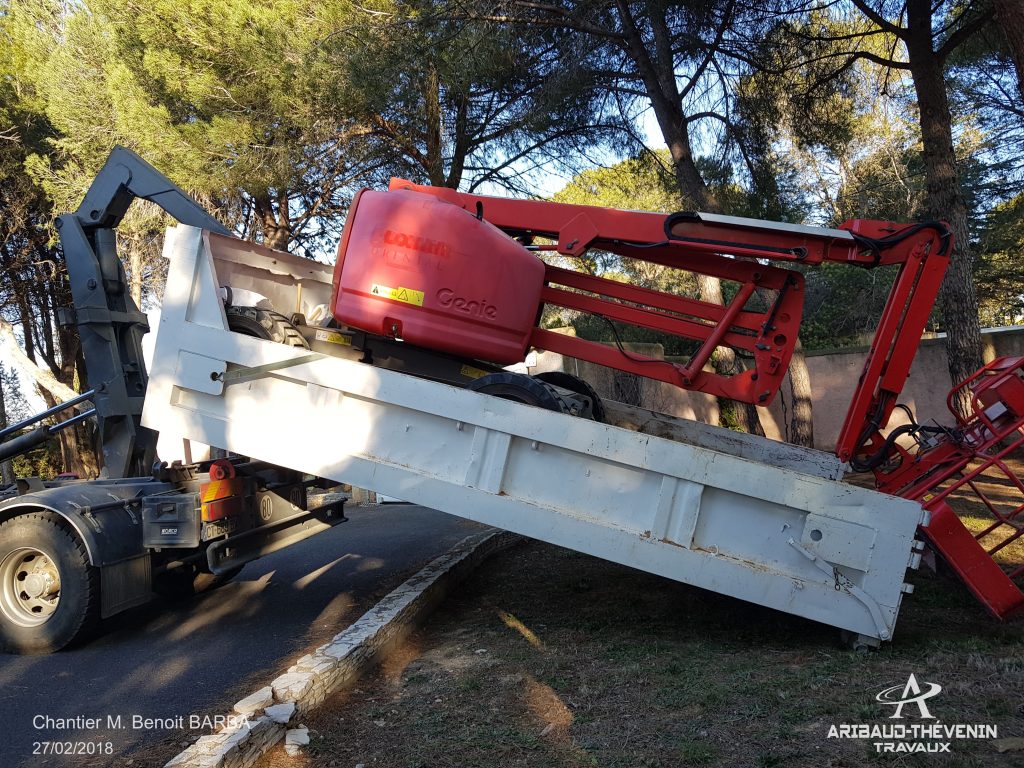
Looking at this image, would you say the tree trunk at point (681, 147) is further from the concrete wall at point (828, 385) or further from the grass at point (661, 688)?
the grass at point (661, 688)

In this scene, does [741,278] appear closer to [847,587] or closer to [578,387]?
[578,387]

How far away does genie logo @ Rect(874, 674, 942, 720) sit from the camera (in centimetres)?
323

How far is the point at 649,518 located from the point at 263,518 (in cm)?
295

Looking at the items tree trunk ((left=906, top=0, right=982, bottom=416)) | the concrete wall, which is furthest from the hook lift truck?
the concrete wall

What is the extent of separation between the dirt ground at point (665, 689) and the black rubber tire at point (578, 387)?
4.42ft

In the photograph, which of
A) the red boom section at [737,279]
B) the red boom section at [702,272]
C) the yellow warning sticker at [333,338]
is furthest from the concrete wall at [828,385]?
the red boom section at [702,272]

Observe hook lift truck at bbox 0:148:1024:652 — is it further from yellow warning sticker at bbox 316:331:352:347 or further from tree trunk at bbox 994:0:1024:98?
tree trunk at bbox 994:0:1024:98

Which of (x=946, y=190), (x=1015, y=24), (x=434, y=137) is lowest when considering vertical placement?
(x=946, y=190)

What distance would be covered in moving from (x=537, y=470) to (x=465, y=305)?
3.79ft

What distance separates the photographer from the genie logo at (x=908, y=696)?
323cm

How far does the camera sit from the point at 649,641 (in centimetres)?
461

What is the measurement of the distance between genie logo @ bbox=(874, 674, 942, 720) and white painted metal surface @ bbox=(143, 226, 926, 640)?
591 mm

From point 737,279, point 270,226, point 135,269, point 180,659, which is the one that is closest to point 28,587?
point 180,659

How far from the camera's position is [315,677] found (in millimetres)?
3836
